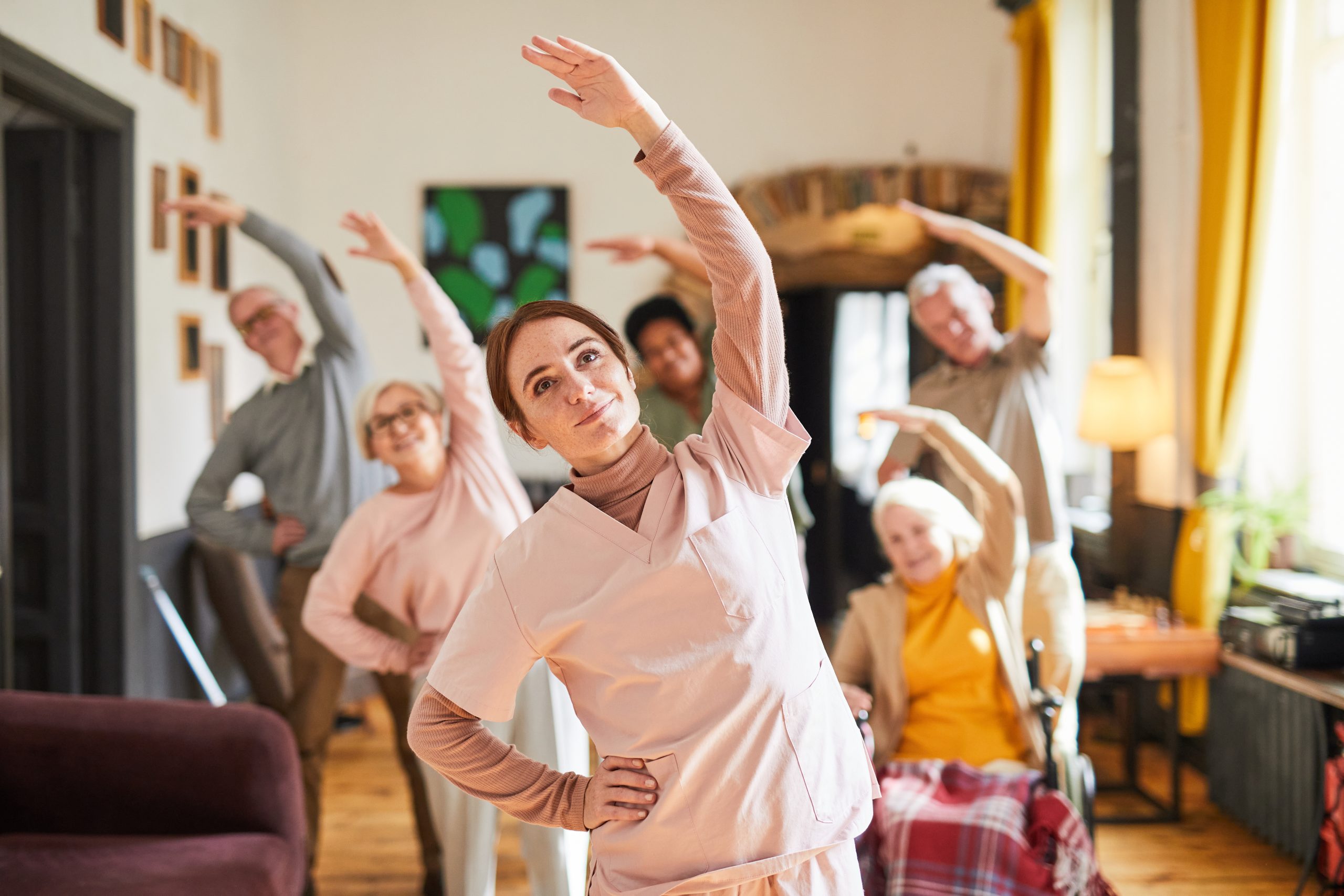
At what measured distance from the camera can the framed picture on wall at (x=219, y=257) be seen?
4.51 meters

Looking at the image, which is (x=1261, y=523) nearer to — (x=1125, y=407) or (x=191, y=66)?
(x=1125, y=407)

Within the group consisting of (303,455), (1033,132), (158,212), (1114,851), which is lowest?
(1114,851)

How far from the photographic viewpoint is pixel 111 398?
12.2 ft

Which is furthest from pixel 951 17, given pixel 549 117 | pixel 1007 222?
pixel 549 117

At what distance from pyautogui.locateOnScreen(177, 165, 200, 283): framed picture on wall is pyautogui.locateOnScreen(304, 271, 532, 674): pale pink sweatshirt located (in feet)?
7.70

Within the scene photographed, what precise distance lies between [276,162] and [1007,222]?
367cm

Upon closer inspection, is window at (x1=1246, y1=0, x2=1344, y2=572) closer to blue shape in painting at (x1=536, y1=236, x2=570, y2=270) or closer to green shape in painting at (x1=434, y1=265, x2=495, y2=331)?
blue shape in painting at (x1=536, y1=236, x2=570, y2=270)

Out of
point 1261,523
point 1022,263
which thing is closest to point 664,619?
point 1022,263

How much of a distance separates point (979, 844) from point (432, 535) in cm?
130

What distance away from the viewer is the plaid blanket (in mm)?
2107

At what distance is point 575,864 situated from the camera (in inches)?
89.9

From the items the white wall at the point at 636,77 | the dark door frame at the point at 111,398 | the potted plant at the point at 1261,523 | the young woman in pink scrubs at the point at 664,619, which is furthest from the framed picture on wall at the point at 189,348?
the potted plant at the point at 1261,523

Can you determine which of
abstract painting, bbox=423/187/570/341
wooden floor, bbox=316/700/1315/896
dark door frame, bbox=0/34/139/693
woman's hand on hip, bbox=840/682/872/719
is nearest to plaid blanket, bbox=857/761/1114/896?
woman's hand on hip, bbox=840/682/872/719

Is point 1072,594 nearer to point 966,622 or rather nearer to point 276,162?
point 966,622
